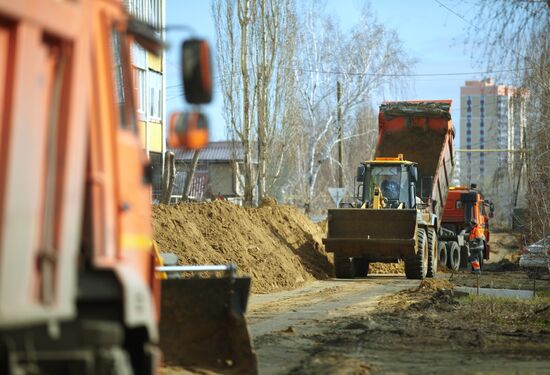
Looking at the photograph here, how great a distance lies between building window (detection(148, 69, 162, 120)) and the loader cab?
8.79m

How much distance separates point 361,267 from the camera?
3000 centimetres

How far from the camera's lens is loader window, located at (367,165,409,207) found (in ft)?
93.4

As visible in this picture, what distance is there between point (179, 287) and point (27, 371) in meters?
4.51

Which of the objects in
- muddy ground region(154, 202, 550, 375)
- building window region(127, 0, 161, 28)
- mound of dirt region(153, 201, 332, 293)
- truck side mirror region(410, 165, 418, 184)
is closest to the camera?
muddy ground region(154, 202, 550, 375)

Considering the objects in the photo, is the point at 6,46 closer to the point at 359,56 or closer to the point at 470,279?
the point at 470,279

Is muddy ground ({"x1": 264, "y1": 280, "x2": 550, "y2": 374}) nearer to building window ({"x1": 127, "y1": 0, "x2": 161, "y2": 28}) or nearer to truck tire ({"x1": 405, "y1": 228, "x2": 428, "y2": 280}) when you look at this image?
truck tire ({"x1": 405, "y1": 228, "x2": 428, "y2": 280})

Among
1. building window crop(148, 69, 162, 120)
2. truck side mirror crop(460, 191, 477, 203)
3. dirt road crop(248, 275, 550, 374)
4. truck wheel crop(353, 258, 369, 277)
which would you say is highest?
building window crop(148, 69, 162, 120)

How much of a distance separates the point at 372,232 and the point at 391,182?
90.0 inches

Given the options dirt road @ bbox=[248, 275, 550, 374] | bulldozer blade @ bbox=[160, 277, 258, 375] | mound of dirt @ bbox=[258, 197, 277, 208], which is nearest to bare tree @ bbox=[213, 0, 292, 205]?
mound of dirt @ bbox=[258, 197, 277, 208]

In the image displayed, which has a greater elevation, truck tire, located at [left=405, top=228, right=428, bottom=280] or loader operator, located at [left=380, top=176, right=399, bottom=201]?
loader operator, located at [left=380, top=176, right=399, bottom=201]

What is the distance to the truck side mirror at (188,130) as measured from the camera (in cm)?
620

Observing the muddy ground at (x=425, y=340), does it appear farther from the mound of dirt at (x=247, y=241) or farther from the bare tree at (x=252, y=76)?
the bare tree at (x=252, y=76)

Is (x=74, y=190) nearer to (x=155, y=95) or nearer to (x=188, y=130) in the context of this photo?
(x=188, y=130)

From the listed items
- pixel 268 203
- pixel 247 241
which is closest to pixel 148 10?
pixel 268 203
